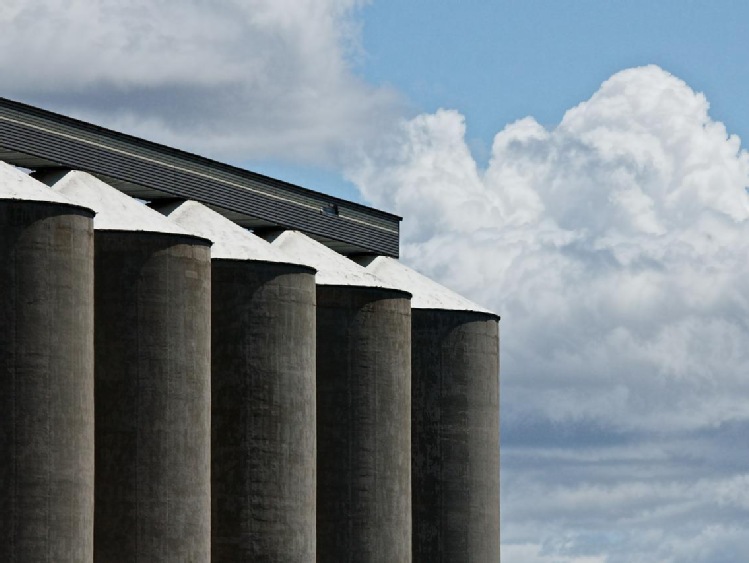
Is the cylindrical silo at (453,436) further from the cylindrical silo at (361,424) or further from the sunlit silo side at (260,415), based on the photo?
the sunlit silo side at (260,415)

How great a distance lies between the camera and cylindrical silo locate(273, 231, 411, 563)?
68.8 m

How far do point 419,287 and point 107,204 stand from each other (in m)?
21.2

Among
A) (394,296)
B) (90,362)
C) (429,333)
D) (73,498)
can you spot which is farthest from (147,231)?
(429,333)

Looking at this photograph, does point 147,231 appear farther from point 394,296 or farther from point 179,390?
point 394,296

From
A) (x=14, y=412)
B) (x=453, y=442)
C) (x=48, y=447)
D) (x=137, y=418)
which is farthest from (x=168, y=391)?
(x=453, y=442)

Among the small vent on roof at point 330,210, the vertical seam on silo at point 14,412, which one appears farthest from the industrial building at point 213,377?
the small vent on roof at point 330,210

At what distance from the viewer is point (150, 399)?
5756 cm

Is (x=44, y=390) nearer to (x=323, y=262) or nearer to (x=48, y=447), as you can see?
(x=48, y=447)

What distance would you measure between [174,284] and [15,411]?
7447 millimetres

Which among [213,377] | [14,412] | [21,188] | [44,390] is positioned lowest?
[14,412]

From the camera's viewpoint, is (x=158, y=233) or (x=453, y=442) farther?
(x=453, y=442)

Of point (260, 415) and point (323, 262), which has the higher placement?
point (323, 262)

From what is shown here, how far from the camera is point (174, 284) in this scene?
5872 centimetres

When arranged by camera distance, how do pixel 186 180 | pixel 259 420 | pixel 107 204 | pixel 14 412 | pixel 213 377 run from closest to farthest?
pixel 14 412 < pixel 107 204 < pixel 259 420 < pixel 213 377 < pixel 186 180
